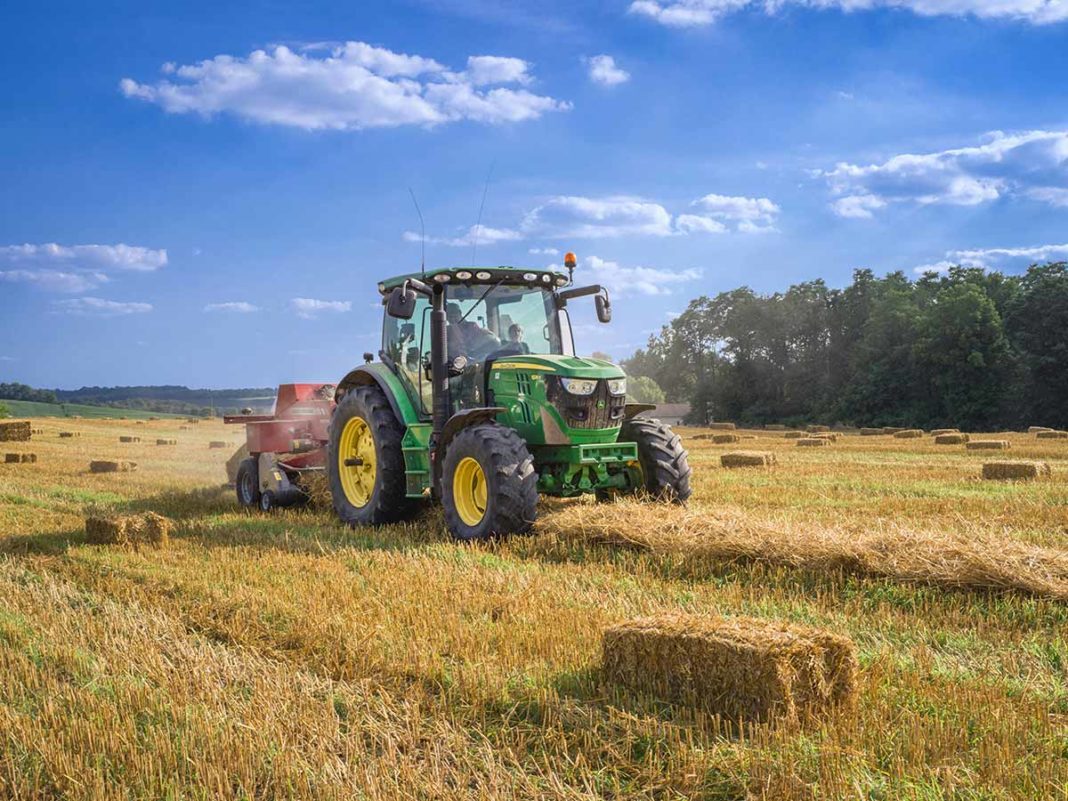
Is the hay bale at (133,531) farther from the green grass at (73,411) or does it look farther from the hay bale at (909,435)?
the green grass at (73,411)

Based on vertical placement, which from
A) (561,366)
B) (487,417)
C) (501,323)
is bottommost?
(487,417)

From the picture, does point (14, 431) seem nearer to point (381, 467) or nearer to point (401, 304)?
point (381, 467)

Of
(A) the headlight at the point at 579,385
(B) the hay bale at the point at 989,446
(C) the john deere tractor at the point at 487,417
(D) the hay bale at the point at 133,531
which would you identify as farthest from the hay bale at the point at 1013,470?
(D) the hay bale at the point at 133,531

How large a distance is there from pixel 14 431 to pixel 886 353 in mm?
44609

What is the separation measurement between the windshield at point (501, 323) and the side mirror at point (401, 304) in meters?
0.71

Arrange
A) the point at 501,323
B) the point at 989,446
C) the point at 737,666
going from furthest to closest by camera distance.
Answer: the point at 989,446 < the point at 501,323 < the point at 737,666

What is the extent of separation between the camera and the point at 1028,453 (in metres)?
20.2

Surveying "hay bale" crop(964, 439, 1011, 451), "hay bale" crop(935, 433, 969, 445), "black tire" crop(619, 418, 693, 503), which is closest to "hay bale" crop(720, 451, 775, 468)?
"hay bale" crop(964, 439, 1011, 451)

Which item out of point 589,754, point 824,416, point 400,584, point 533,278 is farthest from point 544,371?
point 824,416

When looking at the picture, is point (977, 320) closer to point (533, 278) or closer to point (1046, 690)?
point (533, 278)

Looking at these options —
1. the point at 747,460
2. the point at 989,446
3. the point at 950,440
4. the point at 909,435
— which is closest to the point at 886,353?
the point at 909,435

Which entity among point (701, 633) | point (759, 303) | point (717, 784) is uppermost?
point (759, 303)

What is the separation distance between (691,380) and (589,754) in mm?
71563

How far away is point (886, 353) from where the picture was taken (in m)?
55.1
